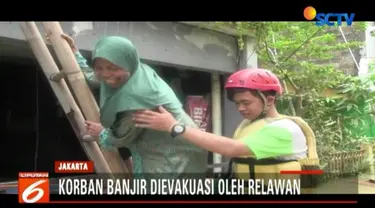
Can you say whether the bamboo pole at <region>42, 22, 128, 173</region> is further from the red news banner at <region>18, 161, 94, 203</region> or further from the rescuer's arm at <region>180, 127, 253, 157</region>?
the rescuer's arm at <region>180, 127, 253, 157</region>

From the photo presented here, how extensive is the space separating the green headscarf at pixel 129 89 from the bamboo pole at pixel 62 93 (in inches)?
8.1

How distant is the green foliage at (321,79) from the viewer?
2.90 meters

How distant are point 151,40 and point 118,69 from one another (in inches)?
20.9

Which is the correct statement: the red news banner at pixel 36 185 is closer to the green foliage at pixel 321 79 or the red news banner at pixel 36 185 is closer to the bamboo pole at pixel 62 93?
the bamboo pole at pixel 62 93

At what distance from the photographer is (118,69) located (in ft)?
8.06

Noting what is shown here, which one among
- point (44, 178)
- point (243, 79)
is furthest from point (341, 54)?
point (44, 178)

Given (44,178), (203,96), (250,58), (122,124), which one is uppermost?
(250,58)

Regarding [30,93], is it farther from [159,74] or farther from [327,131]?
[327,131]

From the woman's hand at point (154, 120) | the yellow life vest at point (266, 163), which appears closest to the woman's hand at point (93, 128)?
the woman's hand at point (154, 120)

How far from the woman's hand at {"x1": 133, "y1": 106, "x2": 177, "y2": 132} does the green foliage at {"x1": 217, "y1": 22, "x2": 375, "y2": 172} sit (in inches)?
35.0

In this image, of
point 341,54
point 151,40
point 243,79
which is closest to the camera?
point 243,79
